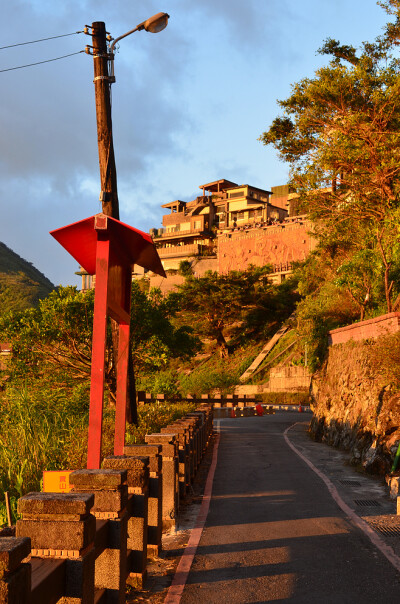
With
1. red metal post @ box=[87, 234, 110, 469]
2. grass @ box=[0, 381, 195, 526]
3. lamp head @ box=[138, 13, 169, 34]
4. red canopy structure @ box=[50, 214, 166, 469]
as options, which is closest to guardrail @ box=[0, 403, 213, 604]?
red metal post @ box=[87, 234, 110, 469]

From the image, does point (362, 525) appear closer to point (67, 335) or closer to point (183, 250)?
point (67, 335)

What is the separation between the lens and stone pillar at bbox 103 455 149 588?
5836 millimetres

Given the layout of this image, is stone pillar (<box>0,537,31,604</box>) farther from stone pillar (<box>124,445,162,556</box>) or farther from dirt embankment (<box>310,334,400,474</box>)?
dirt embankment (<box>310,334,400,474</box>)

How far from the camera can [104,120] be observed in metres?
11.7

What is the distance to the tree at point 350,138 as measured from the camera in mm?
19250

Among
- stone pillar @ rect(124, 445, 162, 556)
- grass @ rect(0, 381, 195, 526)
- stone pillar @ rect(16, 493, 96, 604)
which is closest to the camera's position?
stone pillar @ rect(16, 493, 96, 604)

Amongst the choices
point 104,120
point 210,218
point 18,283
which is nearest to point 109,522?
point 104,120

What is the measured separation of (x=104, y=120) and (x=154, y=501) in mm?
7688

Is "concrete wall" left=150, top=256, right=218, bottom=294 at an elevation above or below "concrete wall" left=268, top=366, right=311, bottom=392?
above

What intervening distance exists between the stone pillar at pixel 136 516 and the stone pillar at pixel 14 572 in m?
2.80

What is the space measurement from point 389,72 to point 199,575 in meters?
18.4

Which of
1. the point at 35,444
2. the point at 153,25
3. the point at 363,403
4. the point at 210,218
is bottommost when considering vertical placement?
the point at 35,444

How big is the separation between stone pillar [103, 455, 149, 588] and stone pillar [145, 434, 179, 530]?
232 centimetres

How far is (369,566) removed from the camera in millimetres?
6609
